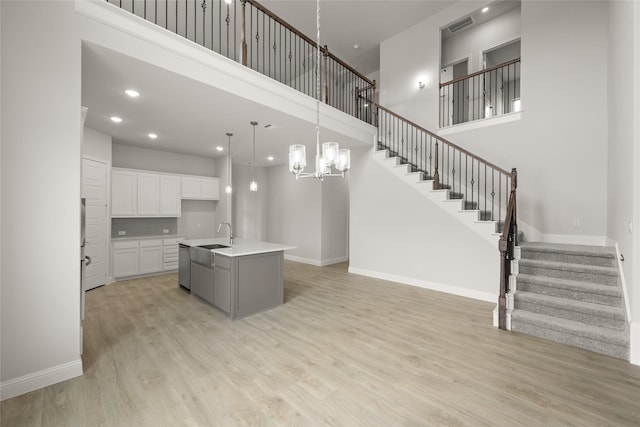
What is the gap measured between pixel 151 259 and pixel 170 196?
5.12 ft

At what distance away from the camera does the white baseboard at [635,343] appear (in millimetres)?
2462

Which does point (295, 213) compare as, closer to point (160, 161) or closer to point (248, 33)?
point (160, 161)

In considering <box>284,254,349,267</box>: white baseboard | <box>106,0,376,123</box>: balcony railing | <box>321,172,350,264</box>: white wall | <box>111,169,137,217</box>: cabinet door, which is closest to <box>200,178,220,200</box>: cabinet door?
<box>111,169,137,217</box>: cabinet door

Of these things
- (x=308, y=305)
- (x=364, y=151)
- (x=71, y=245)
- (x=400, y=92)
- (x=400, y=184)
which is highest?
(x=400, y=92)

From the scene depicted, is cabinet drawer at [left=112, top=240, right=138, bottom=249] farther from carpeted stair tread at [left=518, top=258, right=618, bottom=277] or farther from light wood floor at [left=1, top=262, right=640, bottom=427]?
carpeted stair tread at [left=518, top=258, right=618, bottom=277]

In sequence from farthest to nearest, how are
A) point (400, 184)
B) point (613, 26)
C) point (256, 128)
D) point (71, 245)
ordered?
point (400, 184)
point (256, 128)
point (613, 26)
point (71, 245)

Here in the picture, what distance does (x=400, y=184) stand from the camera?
5445 mm

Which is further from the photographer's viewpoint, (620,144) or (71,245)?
(620,144)

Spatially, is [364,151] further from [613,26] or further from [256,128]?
[613,26]

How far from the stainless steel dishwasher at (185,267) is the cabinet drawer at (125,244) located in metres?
1.65

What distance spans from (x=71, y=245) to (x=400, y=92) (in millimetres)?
6945

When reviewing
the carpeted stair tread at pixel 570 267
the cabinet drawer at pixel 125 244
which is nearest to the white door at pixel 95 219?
the cabinet drawer at pixel 125 244

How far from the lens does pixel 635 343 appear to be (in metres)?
2.48

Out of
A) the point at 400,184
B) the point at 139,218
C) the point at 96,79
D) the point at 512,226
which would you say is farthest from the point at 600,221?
the point at 139,218
